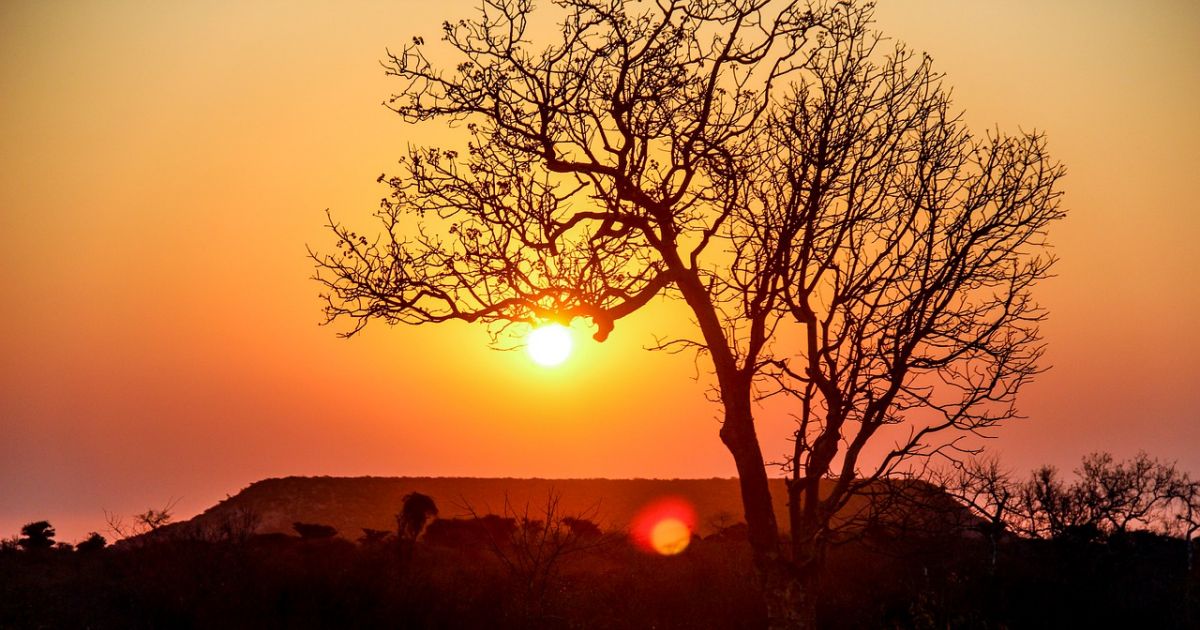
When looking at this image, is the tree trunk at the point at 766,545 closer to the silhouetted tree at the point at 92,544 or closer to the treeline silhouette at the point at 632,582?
the treeline silhouette at the point at 632,582

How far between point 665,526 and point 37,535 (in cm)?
3127

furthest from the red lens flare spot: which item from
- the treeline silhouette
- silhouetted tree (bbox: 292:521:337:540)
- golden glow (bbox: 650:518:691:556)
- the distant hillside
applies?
silhouetted tree (bbox: 292:521:337:540)

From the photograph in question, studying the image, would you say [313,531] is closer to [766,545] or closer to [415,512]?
[415,512]

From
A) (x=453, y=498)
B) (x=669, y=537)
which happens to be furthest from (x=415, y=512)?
(x=453, y=498)

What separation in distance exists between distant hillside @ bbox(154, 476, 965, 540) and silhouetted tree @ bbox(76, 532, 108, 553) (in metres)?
14.6

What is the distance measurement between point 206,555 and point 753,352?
14825 mm

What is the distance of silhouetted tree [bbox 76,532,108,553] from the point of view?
1384 inches

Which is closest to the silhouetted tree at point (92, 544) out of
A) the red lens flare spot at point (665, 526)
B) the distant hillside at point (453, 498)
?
the distant hillside at point (453, 498)

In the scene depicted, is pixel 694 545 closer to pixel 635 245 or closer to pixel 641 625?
pixel 641 625

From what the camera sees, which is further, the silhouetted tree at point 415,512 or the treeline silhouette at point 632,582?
the silhouetted tree at point 415,512

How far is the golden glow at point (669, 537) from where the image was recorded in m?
36.6

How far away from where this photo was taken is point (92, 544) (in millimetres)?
36344

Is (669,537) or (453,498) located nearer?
(669,537)

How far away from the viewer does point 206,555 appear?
20.7 metres
